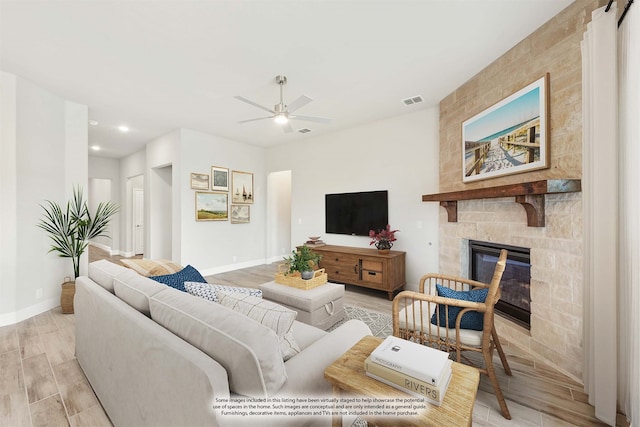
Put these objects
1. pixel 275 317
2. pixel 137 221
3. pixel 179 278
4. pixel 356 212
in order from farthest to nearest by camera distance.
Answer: pixel 137 221 → pixel 356 212 → pixel 179 278 → pixel 275 317

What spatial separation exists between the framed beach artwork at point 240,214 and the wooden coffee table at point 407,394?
4786mm

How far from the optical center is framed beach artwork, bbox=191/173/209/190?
188 inches

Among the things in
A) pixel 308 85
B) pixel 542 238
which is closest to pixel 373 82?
pixel 308 85

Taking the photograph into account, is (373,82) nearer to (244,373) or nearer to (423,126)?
(423,126)

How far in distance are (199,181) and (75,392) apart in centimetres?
362

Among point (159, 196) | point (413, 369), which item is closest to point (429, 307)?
point (413, 369)

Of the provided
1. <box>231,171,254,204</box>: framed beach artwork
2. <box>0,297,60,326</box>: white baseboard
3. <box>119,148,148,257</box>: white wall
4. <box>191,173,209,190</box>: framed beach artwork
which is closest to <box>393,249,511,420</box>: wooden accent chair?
<box>0,297,60,326</box>: white baseboard

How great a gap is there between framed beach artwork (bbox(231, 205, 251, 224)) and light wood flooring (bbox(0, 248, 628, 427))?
10.5ft

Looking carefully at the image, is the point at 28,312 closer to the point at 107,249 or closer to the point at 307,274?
the point at 307,274

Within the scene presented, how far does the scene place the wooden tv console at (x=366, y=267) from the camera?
3629 mm

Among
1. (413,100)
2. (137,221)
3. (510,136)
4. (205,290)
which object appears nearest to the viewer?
(205,290)

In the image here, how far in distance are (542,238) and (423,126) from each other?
2240mm

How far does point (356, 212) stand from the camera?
4512 mm

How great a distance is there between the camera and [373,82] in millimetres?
3021
